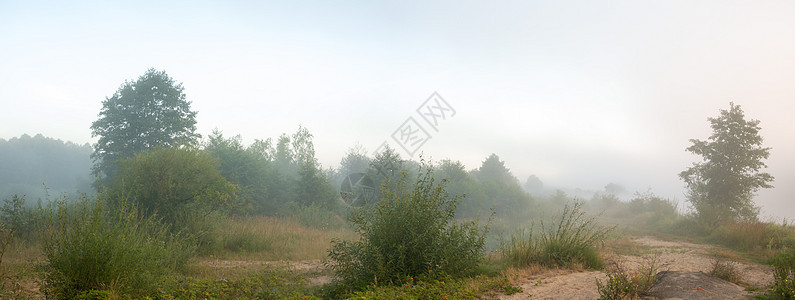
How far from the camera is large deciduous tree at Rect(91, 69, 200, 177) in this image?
22578 millimetres

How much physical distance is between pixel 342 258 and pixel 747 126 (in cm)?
2186

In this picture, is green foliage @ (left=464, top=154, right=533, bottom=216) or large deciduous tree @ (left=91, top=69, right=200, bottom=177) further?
green foliage @ (left=464, top=154, right=533, bottom=216)

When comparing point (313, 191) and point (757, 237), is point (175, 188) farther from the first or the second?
point (757, 237)

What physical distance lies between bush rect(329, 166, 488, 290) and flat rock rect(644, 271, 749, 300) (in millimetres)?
2816

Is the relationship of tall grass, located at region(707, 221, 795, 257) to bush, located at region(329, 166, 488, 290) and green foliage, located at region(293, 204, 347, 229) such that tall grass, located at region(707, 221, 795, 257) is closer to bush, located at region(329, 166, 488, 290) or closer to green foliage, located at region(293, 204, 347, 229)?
bush, located at region(329, 166, 488, 290)

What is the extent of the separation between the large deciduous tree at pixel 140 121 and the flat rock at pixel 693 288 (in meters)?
24.0

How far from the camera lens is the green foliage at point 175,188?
1137cm

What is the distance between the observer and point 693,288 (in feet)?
16.7

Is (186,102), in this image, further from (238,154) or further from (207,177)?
(207,177)

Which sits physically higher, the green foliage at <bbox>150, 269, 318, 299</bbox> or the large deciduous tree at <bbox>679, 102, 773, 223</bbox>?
the large deciduous tree at <bbox>679, 102, 773, 223</bbox>

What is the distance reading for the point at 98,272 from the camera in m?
4.80

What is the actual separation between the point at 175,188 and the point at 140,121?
13991 mm

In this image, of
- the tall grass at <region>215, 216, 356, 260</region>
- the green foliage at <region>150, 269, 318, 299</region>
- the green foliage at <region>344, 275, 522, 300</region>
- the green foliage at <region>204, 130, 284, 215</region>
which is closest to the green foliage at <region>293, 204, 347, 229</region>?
the green foliage at <region>204, 130, 284, 215</region>

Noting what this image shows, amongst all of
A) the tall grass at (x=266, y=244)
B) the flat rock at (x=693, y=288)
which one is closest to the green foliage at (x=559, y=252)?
the flat rock at (x=693, y=288)
